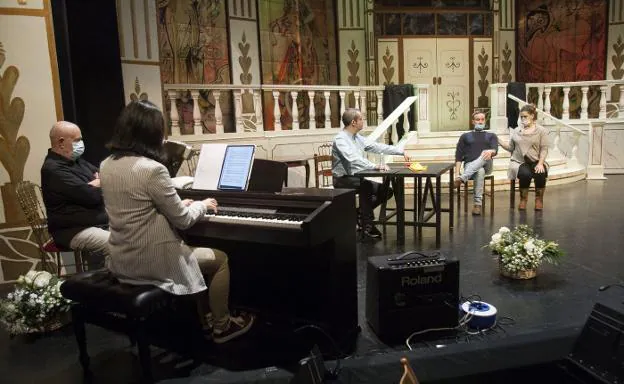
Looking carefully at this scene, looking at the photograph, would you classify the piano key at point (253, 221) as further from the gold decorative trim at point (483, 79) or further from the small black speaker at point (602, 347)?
the gold decorative trim at point (483, 79)

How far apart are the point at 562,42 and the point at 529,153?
19.2ft

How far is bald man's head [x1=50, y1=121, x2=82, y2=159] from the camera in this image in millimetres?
3230

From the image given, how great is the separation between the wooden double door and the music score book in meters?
8.10

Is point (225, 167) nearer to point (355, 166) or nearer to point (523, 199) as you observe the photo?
point (355, 166)

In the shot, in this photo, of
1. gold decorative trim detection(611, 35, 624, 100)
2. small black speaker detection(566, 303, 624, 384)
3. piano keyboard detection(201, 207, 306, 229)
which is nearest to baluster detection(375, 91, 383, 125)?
gold decorative trim detection(611, 35, 624, 100)

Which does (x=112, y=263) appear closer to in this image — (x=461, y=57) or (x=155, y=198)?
(x=155, y=198)

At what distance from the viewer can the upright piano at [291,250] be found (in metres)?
2.58

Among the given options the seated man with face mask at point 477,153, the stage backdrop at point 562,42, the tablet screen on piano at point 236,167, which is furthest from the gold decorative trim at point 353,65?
the tablet screen on piano at point 236,167

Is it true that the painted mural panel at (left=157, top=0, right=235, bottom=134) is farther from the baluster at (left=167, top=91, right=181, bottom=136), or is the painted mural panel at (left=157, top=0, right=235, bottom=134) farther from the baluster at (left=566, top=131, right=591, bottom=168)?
the baluster at (left=566, top=131, right=591, bottom=168)

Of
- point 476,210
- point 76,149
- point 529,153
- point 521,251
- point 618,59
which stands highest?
point 618,59

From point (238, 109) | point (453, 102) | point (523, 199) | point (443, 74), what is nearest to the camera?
point (523, 199)

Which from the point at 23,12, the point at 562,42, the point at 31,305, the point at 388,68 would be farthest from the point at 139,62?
the point at 562,42

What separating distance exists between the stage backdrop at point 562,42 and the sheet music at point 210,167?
8.74 m

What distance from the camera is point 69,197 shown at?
10.7 ft
